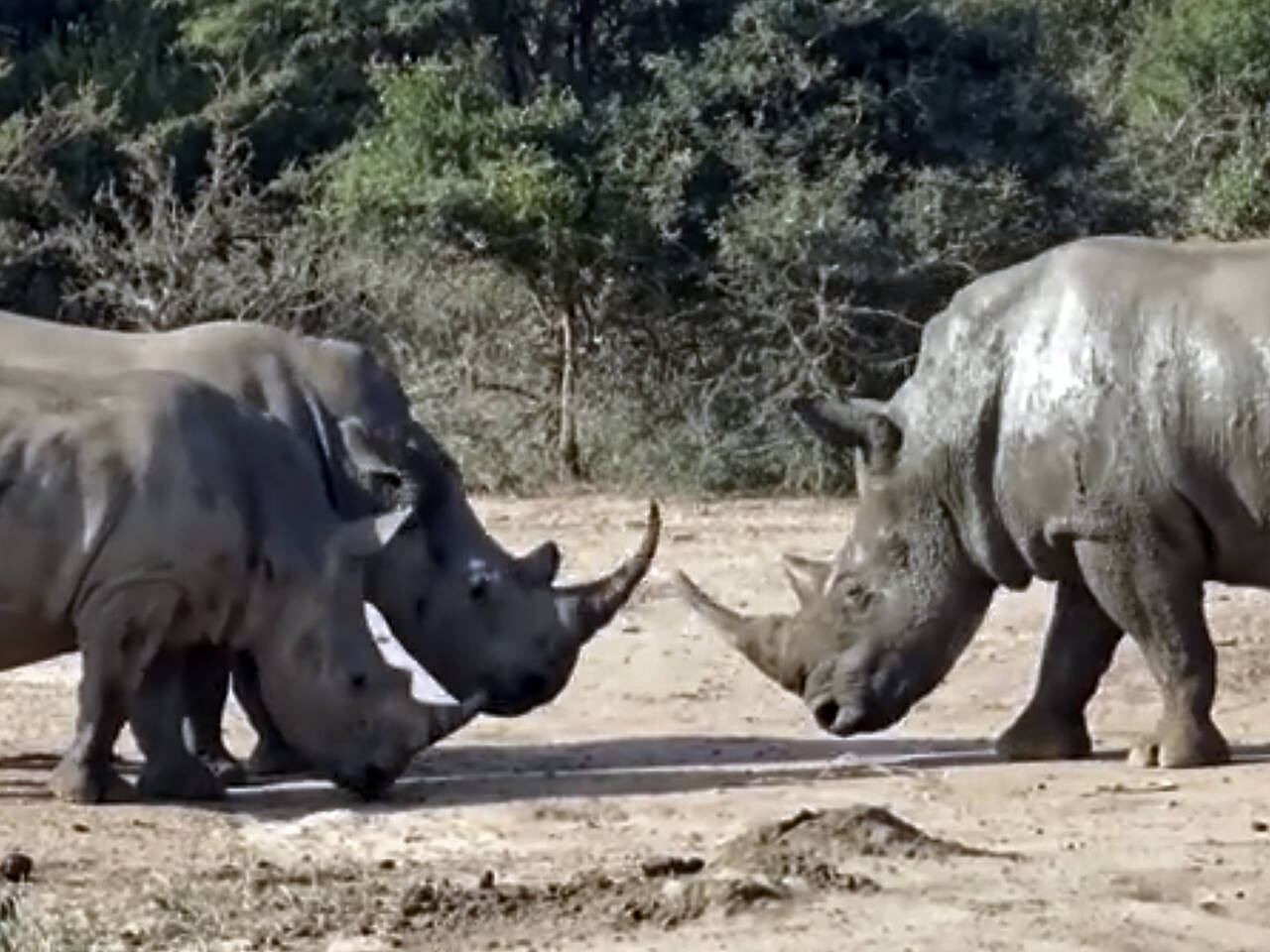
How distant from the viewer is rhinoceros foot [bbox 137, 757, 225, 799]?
39.0 feet

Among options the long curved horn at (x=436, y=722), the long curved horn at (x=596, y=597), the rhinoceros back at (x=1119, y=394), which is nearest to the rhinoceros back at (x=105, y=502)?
the long curved horn at (x=436, y=722)

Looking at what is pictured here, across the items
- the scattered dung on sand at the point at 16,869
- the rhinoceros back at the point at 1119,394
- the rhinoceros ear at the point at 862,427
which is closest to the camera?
the scattered dung on sand at the point at 16,869

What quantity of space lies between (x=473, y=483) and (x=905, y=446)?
33.6 feet

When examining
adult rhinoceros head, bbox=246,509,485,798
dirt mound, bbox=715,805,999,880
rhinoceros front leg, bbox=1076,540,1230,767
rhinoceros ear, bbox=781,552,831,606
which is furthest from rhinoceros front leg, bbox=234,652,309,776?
dirt mound, bbox=715,805,999,880

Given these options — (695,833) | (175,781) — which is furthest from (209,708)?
(695,833)

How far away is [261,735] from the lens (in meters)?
12.8

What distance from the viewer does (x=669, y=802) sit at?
38.1ft

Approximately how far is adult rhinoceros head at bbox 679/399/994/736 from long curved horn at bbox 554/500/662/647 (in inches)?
28.9

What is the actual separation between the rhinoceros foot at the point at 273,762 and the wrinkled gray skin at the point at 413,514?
0.59 feet

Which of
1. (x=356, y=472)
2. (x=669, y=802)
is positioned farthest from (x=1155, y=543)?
(x=356, y=472)

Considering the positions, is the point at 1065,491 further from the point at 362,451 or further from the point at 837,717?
the point at 362,451

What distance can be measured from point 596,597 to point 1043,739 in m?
1.85

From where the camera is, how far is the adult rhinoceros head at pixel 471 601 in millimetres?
13180

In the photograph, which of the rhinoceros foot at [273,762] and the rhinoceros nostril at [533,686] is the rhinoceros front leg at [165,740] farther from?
the rhinoceros nostril at [533,686]
